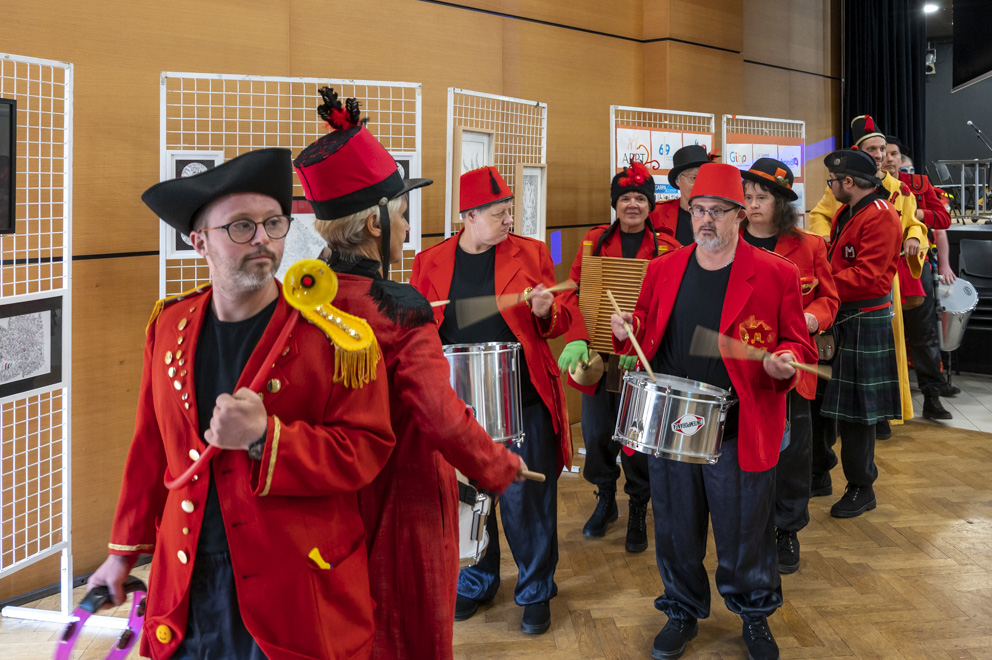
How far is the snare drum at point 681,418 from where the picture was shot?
2697 mm

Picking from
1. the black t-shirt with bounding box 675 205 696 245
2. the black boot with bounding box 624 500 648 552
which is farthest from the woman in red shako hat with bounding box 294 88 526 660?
the black t-shirt with bounding box 675 205 696 245

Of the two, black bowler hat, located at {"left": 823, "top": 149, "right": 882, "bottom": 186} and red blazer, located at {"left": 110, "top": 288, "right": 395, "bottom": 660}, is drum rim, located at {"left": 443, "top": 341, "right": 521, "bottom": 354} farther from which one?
black bowler hat, located at {"left": 823, "top": 149, "right": 882, "bottom": 186}

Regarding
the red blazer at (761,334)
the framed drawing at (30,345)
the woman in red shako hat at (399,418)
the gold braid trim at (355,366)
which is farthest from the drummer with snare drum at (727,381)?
the framed drawing at (30,345)

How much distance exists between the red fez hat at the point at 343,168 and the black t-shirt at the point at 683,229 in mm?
2976

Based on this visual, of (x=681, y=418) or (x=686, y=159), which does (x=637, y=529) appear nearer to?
(x=681, y=418)

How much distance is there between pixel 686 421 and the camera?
8.91 ft

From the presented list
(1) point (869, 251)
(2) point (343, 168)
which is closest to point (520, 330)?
(2) point (343, 168)

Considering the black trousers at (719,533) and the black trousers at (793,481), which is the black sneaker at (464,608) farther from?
the black trousers at (793,481)

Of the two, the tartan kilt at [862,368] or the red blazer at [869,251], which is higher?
the red blazer at [869,251]

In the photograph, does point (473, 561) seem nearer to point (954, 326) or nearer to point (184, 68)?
point (184, 68)

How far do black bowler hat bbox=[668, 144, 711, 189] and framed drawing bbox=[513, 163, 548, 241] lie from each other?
0.72 metres

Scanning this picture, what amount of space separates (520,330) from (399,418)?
1470 mm

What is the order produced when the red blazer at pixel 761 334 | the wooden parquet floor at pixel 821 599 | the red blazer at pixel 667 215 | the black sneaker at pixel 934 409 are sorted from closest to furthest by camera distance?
the red blazer at pixel 761 334
the wooden parquet floor at pixel 821 599
the red blazer at pixel 667 215
the black sneaker at pixel 934 409

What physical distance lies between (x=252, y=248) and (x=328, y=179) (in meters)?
0.29
